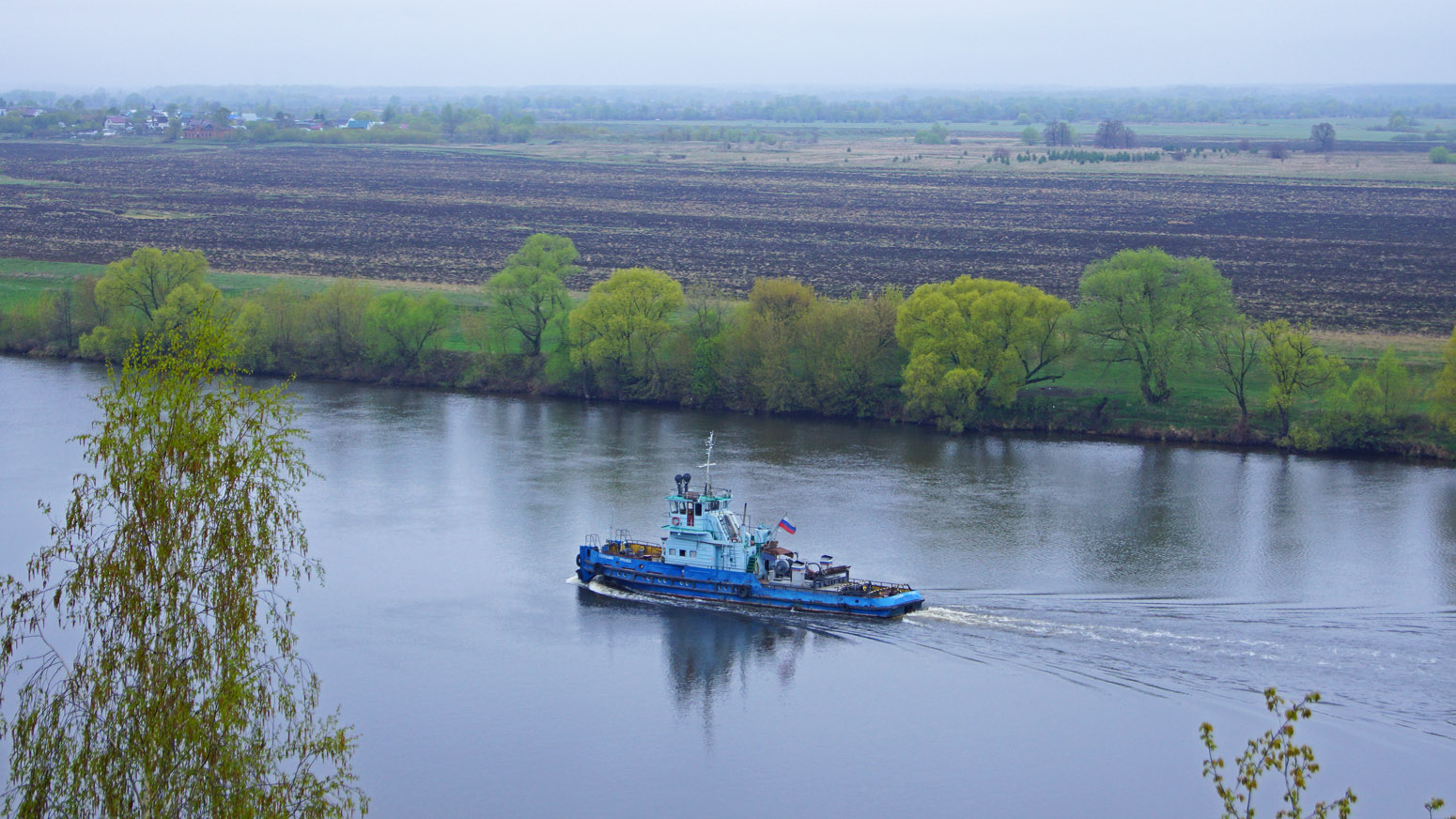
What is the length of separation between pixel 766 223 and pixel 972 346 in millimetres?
60565

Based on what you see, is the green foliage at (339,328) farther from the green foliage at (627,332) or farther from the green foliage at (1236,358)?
the green foliage at (1236,358)

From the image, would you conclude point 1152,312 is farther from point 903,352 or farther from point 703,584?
point 703,584

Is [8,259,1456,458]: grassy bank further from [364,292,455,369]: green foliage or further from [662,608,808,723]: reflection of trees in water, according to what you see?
[662,608,808,723]: reflection of trees in water

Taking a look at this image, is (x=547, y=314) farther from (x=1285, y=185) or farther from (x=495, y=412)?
(x=1285, y=185)

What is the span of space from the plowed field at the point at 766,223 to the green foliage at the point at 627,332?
20305 millimetres

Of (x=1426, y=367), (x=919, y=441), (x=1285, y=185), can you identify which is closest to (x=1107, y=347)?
(x=919, y=441)

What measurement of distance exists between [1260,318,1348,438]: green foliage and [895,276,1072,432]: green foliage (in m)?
7.47

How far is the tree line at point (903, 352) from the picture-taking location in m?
51.5

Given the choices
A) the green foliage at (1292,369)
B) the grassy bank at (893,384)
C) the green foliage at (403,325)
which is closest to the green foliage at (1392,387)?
the grassy bank at (893,384)

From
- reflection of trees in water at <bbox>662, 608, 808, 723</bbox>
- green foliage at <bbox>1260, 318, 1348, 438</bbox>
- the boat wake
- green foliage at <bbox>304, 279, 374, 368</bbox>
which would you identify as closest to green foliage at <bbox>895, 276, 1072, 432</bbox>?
green foliage at <bbox>1260, 318, 1348, 438</bbox>

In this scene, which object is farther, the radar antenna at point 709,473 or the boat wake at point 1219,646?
the radar antenna at point 709,473

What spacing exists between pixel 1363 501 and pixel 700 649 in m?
23.2

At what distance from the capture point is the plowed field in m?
84.1

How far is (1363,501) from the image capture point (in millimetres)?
44000
